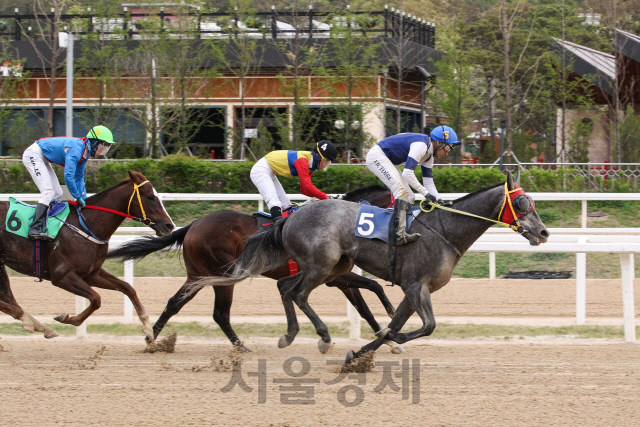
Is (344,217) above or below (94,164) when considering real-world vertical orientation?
below

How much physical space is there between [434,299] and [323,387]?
11.1ft

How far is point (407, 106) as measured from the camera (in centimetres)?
1981

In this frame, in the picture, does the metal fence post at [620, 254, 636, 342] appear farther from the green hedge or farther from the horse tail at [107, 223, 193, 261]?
the green hedge

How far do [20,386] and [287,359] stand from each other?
1.83m

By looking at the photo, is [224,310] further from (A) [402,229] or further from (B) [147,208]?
(A) [402,229]

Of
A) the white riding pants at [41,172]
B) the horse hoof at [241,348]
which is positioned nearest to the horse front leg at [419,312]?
the horse hoof at [241,348]

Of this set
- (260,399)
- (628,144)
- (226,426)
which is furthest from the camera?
(628,144)

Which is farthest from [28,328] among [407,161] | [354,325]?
[407,161]

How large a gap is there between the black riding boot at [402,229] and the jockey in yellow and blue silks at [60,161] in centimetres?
233

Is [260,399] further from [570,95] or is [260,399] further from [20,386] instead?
[570,95]

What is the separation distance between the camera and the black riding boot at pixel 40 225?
5660mm

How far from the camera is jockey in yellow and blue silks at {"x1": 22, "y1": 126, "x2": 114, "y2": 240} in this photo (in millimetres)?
5688

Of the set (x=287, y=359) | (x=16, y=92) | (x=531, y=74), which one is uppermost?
(x=531, y=74)

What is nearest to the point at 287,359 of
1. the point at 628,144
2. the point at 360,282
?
the point at 360,282
